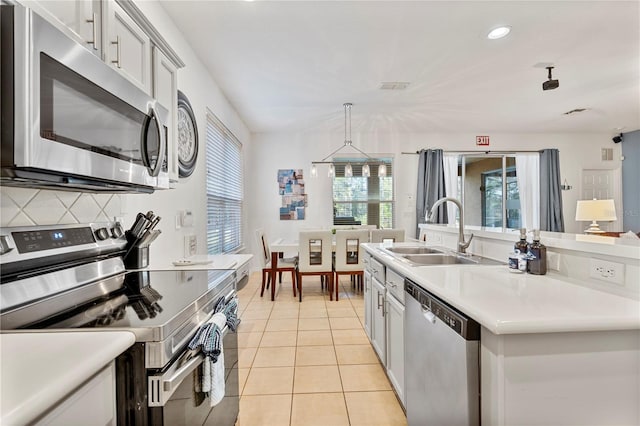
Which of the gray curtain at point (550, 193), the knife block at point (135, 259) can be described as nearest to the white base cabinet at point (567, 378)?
the knife block at point (135, 259)

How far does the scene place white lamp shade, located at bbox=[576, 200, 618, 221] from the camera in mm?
4711

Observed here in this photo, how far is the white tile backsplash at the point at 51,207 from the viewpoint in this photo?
41.2 inches

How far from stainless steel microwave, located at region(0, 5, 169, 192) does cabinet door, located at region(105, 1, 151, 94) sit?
15 centimetres

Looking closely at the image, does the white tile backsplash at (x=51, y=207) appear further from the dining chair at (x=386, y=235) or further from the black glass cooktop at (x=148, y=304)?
the dining chair at (x=386, y=235)

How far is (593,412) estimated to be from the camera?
94cm

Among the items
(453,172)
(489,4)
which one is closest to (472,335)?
(489,4)

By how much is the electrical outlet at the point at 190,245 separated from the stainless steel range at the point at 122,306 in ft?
3.70

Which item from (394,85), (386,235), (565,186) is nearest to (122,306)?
(386,235)

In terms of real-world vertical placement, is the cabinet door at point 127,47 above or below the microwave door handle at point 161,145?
above

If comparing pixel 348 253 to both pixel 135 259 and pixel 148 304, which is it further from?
pixel 148 304

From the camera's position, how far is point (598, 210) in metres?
4.81

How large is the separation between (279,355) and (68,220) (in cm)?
186

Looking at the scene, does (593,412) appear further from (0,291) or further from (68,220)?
(68,220)

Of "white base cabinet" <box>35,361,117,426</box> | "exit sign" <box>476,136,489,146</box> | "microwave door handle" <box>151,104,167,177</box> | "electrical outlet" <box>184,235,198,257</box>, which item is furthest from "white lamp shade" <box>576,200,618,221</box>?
"white base cabinet" <box>35,361,117,426</box>
